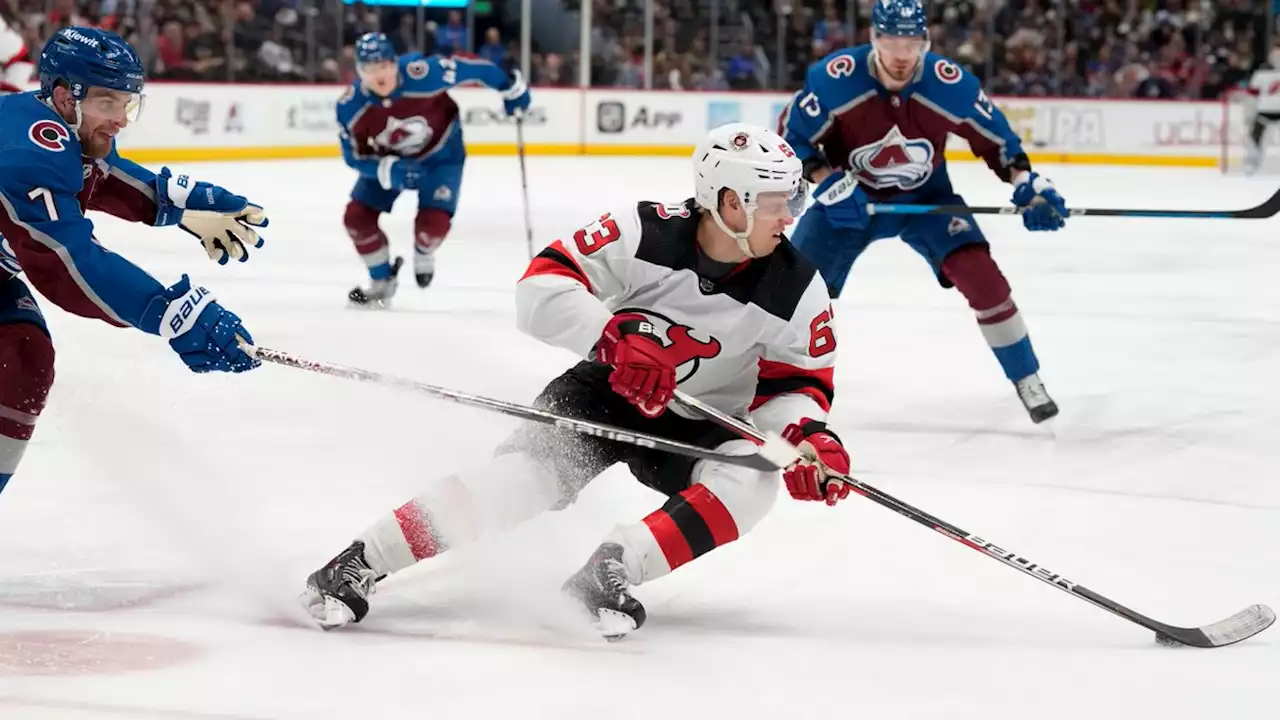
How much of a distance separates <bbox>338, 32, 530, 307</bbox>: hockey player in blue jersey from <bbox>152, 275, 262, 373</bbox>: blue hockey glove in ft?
14.5

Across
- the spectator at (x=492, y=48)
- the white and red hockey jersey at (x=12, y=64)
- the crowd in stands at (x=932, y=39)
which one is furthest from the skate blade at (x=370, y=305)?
the spectator at (x=492, y=48)

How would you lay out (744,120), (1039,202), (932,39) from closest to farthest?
1. (1039,202)
2. (744,120)
3. (932,39)

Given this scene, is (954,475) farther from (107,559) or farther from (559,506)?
(107,559)

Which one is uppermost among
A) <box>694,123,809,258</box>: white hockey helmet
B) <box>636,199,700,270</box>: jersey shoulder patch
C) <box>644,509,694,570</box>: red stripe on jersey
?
<box>694,123,809,258</box>: white hockey helmet

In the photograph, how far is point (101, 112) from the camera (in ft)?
9.46

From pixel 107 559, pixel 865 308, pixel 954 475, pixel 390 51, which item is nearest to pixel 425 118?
pixel 390 51

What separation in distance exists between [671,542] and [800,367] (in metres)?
0.43

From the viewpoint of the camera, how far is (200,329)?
276cm

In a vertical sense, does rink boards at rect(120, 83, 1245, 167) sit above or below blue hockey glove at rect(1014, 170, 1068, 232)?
below

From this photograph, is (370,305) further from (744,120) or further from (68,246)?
(744,120)

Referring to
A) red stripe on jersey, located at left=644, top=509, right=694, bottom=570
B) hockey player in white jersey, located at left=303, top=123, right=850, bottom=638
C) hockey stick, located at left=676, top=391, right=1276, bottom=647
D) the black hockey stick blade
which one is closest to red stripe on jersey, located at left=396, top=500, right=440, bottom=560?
hockey player in white jersey, located at left=303, top=123, right=850, bottom=638

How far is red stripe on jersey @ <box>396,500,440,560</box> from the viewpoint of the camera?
277 centimetres

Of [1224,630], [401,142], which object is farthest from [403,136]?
[1224,630]

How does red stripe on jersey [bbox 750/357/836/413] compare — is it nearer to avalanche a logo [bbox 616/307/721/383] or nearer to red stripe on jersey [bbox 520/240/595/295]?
avalanche a logo [bbox 616/307/721/383]
